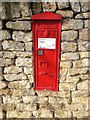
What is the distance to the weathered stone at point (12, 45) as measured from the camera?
13.3 ft

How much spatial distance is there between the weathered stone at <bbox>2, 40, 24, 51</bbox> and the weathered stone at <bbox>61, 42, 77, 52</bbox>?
0.68m

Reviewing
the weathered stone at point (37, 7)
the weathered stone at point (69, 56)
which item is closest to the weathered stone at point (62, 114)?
the weathered stone at point (69, 56)

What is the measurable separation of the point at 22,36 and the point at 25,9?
0.44m

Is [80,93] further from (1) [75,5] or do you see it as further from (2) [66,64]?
(1) [75,5]

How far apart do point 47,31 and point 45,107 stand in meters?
1.40

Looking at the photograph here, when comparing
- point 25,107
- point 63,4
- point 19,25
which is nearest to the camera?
point 63,4

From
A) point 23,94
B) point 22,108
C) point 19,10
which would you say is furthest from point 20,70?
point 19,10

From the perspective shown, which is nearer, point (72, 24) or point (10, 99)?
point (72, 24)

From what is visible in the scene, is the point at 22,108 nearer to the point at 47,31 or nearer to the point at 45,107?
the point at 45,107

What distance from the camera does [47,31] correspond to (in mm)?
3953

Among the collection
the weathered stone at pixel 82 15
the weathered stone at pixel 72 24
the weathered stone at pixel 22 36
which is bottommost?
the weathered stone at pixel 22 36

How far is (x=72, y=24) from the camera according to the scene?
3932mm

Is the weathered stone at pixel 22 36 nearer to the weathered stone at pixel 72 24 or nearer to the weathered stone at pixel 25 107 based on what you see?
the weathered stone at pixel 72 24

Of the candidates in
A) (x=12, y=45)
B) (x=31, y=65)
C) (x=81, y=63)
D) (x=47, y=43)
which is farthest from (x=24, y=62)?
(x=81, y=63)
